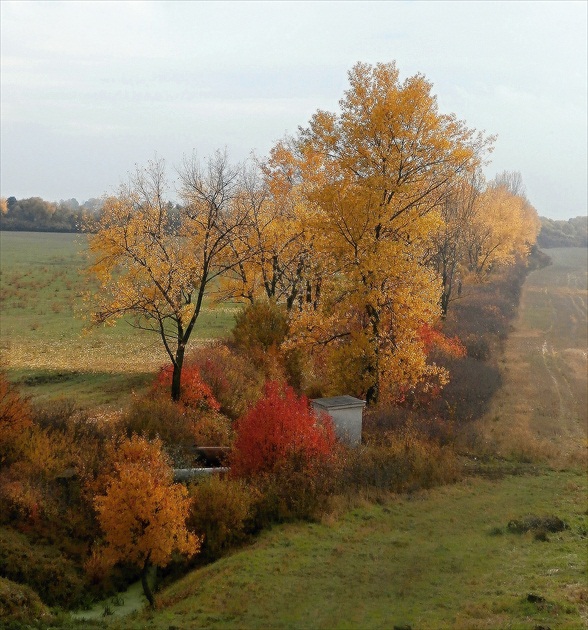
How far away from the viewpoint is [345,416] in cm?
2164

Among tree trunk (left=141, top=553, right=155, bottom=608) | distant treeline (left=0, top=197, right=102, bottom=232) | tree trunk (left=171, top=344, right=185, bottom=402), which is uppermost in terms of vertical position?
distant treeline (left=0, top=197, right=102, bottom=232)

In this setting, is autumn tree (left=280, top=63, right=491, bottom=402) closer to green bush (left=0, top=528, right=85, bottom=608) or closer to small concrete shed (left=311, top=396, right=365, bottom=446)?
small concrete shed (left=311, top=396, right=365, bottom=446)

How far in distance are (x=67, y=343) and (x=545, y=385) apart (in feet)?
86.9

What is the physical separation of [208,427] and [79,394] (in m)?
6.56

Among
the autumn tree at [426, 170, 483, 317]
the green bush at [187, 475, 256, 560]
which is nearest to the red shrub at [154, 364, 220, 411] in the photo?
the green bush at [187, 475, 256, 560]

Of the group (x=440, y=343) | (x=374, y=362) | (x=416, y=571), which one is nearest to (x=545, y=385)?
(x=440, y=343)

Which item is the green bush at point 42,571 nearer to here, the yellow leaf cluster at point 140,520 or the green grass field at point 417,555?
the yellow leaf cluster at point 140,520

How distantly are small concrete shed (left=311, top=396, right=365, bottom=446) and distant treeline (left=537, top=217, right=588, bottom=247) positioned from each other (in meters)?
136

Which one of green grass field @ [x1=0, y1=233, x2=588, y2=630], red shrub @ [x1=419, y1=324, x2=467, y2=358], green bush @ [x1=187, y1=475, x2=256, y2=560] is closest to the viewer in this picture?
green grass field @ [x1=0, y1=233, x2=588, y2=630]

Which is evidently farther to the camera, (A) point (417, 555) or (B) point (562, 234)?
(B) point (562, 234)

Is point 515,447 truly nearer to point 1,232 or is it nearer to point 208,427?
point 208,427

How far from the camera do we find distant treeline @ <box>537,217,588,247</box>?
15325 centimetres

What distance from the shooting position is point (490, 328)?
43531mm

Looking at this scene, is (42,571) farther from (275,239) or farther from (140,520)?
(275,239)
